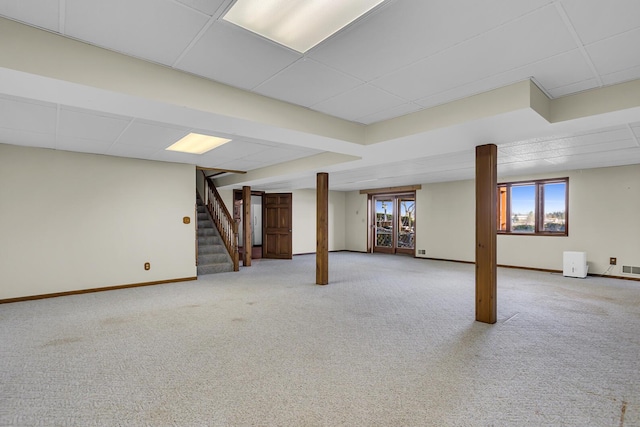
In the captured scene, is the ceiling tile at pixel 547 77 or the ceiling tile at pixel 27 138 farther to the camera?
the ceiling tile at pixel 27 138

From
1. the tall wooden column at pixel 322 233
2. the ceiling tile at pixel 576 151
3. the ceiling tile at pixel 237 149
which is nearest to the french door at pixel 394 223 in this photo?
the ceiling tile at pixel 576 151

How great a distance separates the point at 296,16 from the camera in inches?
76.4

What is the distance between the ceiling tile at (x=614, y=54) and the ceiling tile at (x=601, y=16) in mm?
93

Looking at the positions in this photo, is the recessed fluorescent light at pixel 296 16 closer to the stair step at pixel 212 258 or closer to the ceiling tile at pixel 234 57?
the ceiling tile at pixel 234 57

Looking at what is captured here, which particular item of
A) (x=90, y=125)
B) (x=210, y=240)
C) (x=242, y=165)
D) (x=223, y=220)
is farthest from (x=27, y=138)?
(x=223, y=220)

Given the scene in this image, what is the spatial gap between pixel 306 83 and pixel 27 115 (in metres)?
3.11

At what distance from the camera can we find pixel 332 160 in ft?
17.9

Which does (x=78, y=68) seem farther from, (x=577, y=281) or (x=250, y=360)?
(x=577, y=281)

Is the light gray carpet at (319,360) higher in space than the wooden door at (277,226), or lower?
lower

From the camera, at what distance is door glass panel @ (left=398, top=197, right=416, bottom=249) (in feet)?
34.1

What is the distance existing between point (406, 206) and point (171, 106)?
8.97 m

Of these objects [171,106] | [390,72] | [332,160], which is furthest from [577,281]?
[171,106]

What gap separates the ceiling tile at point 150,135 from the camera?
12.6 ft

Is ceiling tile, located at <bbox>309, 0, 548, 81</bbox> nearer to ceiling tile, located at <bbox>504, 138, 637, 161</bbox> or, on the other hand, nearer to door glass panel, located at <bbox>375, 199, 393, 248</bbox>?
ceiling tile, located at <bbox>504, 138, 637, 161</bbox>
